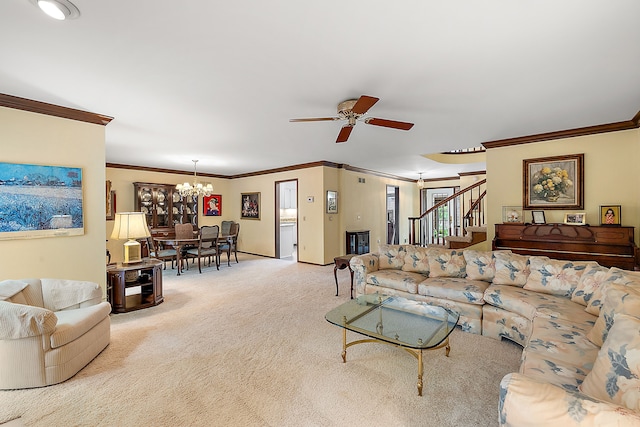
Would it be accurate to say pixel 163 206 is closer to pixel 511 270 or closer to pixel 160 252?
pixel 160 252

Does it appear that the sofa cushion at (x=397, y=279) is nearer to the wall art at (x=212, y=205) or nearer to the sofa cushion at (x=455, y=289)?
the sofa cushion at (x=455, y=289)

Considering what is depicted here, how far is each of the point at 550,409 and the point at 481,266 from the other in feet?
8.59

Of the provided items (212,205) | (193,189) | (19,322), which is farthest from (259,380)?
(212,205)

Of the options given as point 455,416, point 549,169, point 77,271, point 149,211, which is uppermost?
point 549,169

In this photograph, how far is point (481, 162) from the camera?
22.2 feet

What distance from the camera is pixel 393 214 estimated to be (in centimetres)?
934

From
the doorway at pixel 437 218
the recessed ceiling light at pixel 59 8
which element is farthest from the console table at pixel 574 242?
the recessed ceiling light at pixel 59 8

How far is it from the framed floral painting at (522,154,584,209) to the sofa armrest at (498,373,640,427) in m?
4.20

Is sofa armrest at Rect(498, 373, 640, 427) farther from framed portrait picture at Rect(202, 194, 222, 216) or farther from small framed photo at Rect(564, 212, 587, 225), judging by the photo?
framed portrait picture at Rect(202, 194, 222, 216)

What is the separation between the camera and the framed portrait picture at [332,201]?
6805 millimetres

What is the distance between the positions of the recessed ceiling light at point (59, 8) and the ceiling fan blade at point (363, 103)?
1.95 metres

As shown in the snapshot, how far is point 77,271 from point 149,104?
2109 mm

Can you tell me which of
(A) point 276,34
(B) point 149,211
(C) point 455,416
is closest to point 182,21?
(A) point 276,34

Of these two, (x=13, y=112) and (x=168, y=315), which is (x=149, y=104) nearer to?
(x=13, y=112)
